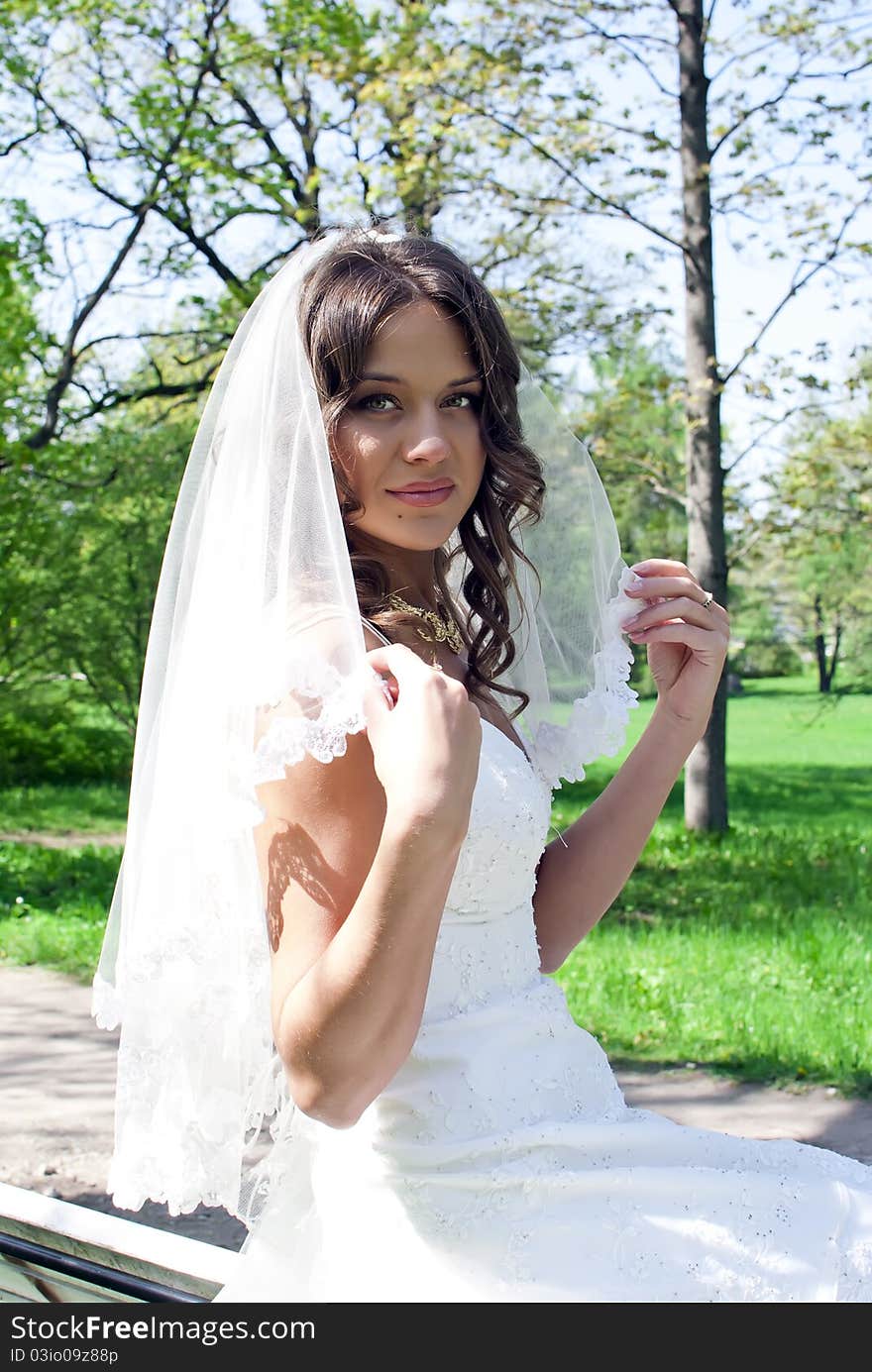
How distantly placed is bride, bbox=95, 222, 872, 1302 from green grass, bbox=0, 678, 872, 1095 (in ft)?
11.3

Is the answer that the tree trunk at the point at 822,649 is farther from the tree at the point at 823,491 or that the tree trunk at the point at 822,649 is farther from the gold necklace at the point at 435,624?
the gold necklace at the point at 435,624

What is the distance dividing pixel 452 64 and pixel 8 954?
698 centimetres

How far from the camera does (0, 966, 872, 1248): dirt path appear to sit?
166 inches

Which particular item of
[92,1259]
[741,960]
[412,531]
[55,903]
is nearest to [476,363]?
[412,531]

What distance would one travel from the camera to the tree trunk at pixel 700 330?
990cm

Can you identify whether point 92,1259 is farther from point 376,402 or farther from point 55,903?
point 55,903

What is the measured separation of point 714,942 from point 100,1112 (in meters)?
3.29

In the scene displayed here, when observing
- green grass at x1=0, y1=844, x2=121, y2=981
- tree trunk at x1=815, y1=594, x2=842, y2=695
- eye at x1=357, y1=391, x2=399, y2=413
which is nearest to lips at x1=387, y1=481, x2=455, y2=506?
eye at x1=357, y1=391, x2=399, y2=413

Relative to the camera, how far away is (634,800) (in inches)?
89.0

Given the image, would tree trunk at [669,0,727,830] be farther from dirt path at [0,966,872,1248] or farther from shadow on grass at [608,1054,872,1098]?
dirt path at [0,966,872,1248]

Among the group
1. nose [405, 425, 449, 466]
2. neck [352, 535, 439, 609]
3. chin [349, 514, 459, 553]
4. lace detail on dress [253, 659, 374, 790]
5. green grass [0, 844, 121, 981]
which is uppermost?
nose [405, 425, 449, 466]

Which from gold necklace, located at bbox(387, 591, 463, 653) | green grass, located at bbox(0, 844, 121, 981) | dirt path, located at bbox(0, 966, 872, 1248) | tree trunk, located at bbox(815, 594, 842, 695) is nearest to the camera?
gold necklace, located at bbox(387, 591, 463, 653)

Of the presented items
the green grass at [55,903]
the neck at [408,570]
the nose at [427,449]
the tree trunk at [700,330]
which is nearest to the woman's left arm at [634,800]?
the neck at [408,570]
